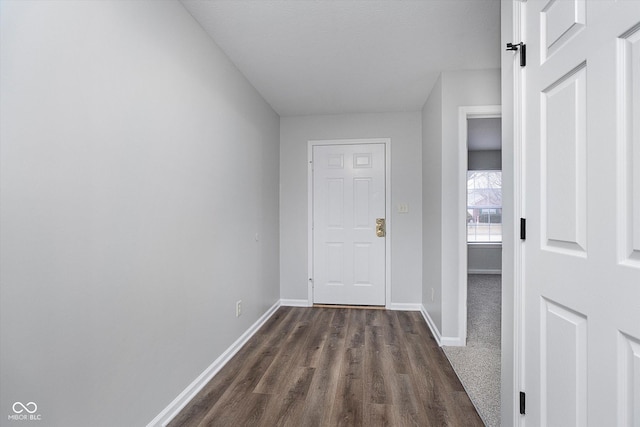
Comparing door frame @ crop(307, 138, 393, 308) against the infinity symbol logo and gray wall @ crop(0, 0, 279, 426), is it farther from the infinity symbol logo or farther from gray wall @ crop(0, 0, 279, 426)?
the infinity symbol logo

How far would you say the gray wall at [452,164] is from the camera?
278 centimetres

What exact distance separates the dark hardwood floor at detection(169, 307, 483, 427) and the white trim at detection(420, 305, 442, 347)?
0.18 ft

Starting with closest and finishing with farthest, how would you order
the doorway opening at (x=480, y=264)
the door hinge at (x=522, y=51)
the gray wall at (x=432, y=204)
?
the door hinge at (x=522, y=51) → the doorway opening at (x=480, y=264) → the gray wall at (x=432, y=204)

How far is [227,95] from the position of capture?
100 inches

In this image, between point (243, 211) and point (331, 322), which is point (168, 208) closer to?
point (243, 211)

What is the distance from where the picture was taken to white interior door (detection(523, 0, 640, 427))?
826 mm

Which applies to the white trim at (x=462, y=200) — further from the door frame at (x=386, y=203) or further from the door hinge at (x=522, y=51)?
the door hinge at (x=522, y=51)

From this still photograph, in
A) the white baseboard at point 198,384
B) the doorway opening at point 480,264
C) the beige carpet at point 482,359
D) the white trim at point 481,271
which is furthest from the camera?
the white trim at point 481,271

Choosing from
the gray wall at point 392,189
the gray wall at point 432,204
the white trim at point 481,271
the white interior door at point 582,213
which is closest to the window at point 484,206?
the white trim at point 481,271

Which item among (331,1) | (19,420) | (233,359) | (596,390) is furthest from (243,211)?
(596,390)

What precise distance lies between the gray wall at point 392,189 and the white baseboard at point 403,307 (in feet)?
0.09

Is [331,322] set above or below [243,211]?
below

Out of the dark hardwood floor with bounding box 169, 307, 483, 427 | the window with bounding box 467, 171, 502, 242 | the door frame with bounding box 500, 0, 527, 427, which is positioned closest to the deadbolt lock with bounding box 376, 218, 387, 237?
the dark hardwood floor with bounding box 169, 307, 483, 427

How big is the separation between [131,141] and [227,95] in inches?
48.0
